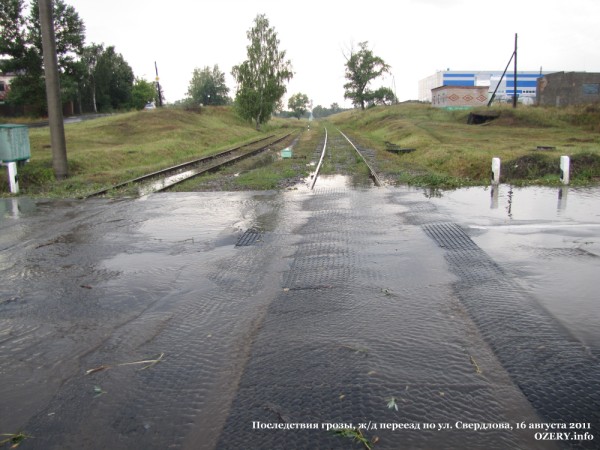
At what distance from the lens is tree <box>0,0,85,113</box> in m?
56.7

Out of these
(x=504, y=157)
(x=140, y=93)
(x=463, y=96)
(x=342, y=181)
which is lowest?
(x=342, y=181)

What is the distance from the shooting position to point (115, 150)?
22.0 m

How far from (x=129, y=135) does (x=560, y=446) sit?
3307 cm

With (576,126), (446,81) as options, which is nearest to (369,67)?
(446,81)

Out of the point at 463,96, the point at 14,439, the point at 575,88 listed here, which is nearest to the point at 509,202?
the point at 14,439

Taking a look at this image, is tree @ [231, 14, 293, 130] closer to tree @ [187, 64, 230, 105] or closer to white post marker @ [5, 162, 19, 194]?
tree @ [187, 64, 230, 105]

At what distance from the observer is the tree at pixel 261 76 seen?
5438cm

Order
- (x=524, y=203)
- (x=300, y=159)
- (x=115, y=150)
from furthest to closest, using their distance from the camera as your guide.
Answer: (x=115, y=150), (x=300, y=159), (x=524, y=203)

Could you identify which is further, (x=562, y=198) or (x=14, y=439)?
(x=562, y=198)

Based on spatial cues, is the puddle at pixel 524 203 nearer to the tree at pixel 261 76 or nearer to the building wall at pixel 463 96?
the tree at pixel 261 76

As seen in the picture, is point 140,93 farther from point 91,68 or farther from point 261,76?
point 261,76

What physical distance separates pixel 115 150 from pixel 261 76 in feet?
128

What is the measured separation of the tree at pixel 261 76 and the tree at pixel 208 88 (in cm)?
3409

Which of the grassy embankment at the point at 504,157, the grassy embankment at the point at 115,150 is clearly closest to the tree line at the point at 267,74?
the grassy embankment at the point at 115,150
